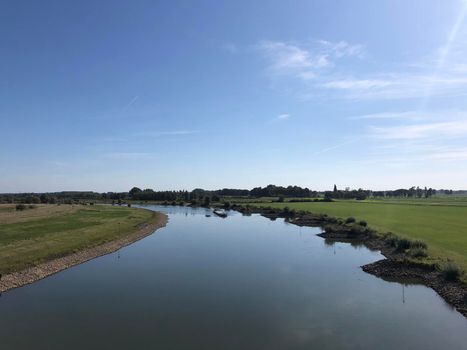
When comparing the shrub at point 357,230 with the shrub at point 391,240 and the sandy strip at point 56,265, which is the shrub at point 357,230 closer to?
the shrub at point 391,240

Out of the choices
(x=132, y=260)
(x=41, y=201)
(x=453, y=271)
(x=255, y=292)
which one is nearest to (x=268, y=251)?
(x=132, y=260)

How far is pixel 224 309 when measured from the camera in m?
23.0

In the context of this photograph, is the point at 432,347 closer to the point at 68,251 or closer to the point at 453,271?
the point at 453,271

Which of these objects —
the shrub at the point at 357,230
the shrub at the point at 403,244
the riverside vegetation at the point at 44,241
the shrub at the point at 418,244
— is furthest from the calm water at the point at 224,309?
the shrub at the point at 357,230

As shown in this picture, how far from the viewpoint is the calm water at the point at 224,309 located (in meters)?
18.4

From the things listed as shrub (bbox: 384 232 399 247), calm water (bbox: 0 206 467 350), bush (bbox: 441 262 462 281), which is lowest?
calm water (bbox: 0 206 467 350)

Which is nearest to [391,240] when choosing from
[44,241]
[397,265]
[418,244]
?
[418,244]

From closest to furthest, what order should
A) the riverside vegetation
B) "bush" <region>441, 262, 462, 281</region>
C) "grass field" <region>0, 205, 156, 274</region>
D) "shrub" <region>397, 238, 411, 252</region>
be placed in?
"bush" <region>441, 262, 462, 281</region> < the riverside vegetation < "grass field" <region>0, 205, 156, 274</region> < "shrub" <region>397, 238, 411, 252</region>

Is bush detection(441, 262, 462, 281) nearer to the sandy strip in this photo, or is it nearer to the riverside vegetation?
the sandy strip

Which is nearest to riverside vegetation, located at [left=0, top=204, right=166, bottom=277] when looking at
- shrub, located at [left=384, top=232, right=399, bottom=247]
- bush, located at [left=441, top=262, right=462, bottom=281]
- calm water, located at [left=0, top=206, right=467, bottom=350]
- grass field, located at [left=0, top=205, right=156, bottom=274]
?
grass field, located at [left=0, top=205, right=156, bottom=274]

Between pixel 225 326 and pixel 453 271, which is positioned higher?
pixel 453 271

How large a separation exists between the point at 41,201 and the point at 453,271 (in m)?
164

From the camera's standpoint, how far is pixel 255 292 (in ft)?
88.1

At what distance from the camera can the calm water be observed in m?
18.4
